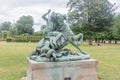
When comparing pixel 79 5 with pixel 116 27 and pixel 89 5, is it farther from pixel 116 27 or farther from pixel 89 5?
pixel 116 27

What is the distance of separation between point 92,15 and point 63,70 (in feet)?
93.9

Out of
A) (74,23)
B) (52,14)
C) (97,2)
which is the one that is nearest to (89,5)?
(97,2)

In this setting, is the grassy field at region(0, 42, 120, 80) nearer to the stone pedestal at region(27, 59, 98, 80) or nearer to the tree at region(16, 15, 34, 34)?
the stone pedestal at region(27, 59, 98, 80)

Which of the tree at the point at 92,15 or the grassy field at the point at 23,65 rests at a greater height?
the tree at the point at 92,15

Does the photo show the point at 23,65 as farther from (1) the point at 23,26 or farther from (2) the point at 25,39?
(1) the point at 23,26

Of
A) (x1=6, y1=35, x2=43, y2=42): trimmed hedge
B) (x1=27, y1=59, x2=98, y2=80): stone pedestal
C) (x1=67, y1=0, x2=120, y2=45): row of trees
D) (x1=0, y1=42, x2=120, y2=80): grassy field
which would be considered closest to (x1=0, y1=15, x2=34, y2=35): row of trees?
(x1=6, y1=35, x2=43, y2=42): trimmed hedge

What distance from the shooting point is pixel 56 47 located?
5.53 meters

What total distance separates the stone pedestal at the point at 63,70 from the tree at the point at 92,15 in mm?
27884

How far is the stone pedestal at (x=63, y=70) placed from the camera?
5.12 meters

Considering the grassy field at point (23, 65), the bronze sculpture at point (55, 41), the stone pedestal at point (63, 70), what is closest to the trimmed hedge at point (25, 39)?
the grassy field at point (23, 65)

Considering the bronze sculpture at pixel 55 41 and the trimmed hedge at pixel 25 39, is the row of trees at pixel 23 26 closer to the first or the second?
the trimmed hedge at pixel 25 39

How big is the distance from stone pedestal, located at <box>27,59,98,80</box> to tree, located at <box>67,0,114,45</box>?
91.5ft

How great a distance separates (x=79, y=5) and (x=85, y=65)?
95.5 feet

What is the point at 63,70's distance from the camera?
209 inches
